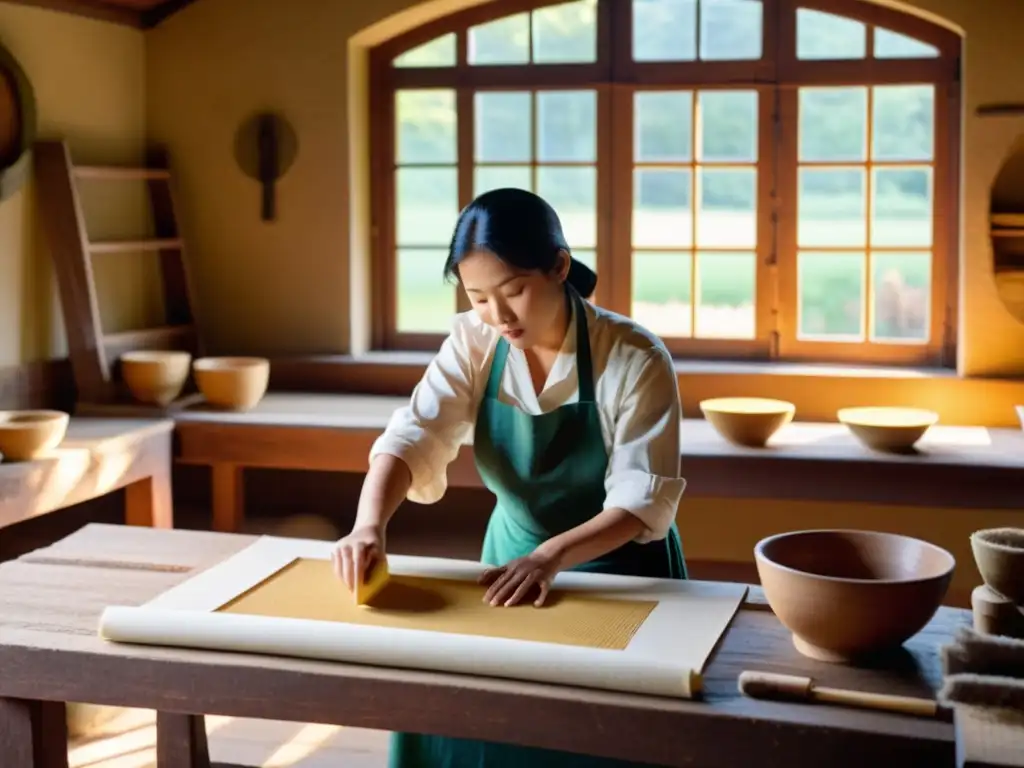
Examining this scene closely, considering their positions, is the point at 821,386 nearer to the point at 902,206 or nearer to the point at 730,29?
the point at 902,206

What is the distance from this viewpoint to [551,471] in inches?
99.7

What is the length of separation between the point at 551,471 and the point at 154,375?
2307 mm

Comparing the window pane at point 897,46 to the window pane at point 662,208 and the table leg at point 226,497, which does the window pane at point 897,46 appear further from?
the table leg at point 226,497

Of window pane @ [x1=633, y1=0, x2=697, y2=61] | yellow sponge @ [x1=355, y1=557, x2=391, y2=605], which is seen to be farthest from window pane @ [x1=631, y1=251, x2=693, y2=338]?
yellow sponge @ [x1=355, y1=557, x2=391, y2=605]

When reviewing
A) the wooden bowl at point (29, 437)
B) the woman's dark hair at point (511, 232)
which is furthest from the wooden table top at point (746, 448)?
the woman's dark hair at point (511, 232)

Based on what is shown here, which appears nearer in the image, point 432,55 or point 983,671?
point 983,671

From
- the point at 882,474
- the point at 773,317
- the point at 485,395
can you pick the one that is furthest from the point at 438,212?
the point at 485,395

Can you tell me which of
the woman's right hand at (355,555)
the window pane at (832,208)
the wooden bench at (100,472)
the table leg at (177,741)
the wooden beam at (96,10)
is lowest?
the table leg at (177,741)

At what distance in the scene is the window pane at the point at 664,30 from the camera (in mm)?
4762

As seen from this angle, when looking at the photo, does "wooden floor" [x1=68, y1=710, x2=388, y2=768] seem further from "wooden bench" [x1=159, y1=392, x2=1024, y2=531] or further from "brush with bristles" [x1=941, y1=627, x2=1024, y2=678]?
"brush with bristles" [x1=941, y1=627, x2=1024, y2=678]

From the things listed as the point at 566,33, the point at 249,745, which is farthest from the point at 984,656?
the point at 566,33

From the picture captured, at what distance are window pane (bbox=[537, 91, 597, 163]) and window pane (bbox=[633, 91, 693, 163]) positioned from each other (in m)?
0.17

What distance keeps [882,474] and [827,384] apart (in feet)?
2.62

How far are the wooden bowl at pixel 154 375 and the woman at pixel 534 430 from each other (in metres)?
2.11
